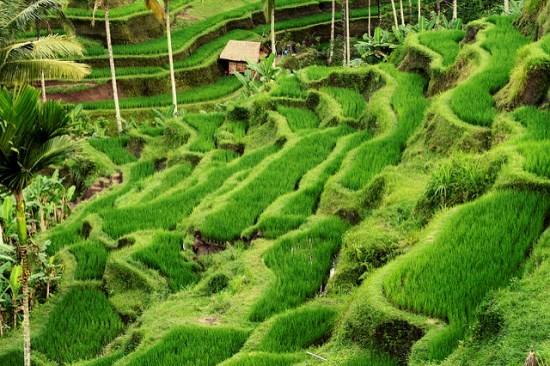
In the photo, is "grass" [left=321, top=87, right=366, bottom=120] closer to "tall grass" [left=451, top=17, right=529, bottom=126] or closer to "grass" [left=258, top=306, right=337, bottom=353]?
"tall grass" [left=451, top=17, right=529, bottom=126]

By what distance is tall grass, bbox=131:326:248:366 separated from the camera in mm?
6809

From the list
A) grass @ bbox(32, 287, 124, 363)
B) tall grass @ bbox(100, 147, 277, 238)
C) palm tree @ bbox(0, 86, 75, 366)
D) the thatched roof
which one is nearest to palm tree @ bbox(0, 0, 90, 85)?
tall grass @ bbox(100, 147, 277, 238)

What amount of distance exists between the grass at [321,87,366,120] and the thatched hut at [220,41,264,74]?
13.0m

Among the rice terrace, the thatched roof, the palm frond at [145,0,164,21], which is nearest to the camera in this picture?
the rice terrace

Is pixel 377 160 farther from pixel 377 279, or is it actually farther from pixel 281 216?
pixel 377 279

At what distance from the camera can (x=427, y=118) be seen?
9836 mm

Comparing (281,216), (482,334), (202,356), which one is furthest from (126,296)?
(482,334)

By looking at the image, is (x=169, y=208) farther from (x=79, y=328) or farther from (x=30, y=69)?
(x=30, y=69)

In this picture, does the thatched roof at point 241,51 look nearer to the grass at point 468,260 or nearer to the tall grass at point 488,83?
the tall grass at point 488,83

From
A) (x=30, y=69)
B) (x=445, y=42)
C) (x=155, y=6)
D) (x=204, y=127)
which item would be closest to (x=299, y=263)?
(x=30, y=69)

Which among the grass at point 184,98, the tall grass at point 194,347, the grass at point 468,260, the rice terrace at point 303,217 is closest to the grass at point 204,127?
the rice terrace at point 303,217

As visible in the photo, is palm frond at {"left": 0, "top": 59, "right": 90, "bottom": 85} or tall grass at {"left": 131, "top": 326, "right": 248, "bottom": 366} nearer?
tall grass at {"left": 131, "top": 326, "right": 248, "bottom": 366}

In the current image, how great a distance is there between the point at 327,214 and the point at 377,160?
1.13m

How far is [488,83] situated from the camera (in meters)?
10.1
